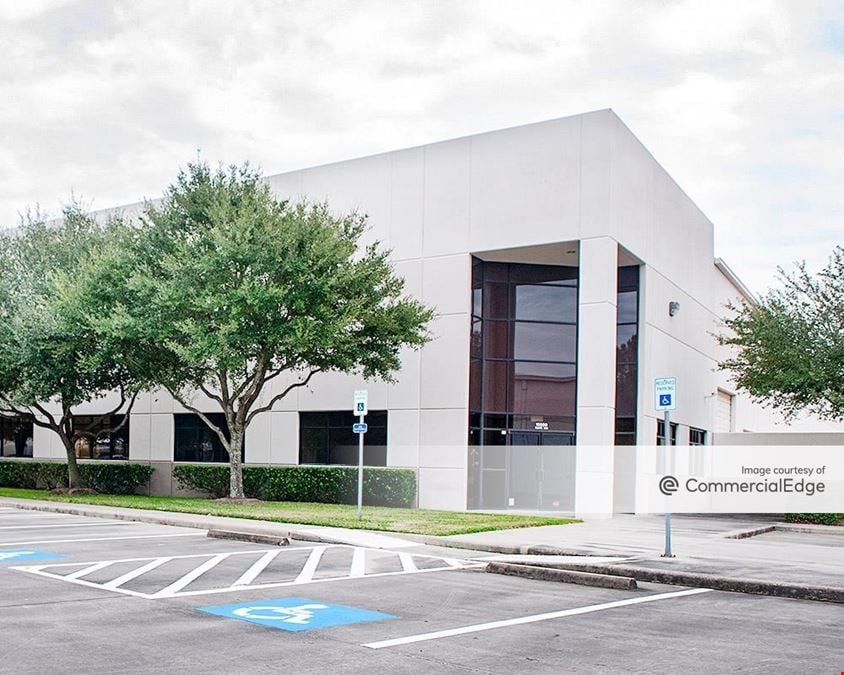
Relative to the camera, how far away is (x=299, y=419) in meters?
29.9

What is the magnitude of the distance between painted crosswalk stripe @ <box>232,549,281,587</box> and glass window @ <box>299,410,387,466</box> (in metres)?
12.1

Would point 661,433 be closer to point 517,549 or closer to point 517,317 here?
point 517,317

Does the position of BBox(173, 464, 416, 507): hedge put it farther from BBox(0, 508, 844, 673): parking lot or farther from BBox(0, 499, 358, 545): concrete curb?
BBox(0, 508, 844, 673): parking lot

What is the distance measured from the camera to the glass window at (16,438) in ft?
127

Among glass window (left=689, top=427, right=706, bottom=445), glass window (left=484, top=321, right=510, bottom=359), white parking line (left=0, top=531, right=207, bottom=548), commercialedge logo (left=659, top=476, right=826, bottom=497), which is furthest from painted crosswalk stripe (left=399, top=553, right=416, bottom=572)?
glass window (left=689, top=427, right=706, bottom=445)

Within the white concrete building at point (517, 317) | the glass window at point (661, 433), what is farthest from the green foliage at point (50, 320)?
the glass window at point (661, 433)

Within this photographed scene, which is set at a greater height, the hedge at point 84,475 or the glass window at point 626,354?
the glass window at point 626,354

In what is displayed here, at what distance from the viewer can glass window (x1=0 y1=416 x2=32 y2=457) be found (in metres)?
38.6

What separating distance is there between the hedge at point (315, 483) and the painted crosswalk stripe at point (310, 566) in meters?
10.0

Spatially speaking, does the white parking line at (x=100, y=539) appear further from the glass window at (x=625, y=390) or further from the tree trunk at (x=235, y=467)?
the glass window at (x=625, y=390)

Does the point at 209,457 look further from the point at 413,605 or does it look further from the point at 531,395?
→ the point at 413,605

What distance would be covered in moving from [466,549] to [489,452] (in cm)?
982

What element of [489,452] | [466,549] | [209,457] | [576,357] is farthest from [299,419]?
[466,549]

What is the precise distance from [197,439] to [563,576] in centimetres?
2118
